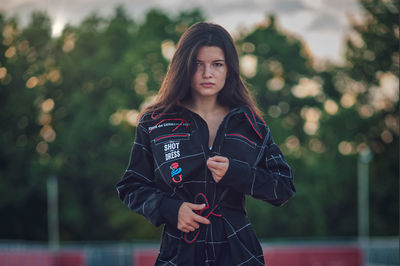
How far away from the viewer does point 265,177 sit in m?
2.82

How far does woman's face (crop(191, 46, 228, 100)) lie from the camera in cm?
293

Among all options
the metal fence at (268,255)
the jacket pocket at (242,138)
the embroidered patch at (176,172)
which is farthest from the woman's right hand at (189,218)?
the metal fence at (268,255)

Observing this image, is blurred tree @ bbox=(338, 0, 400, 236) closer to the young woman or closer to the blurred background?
the blurred background

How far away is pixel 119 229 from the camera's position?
3462 cm

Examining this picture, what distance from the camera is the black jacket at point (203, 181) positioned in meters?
2.73

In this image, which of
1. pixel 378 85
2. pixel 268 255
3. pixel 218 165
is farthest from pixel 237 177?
pixel 378 85

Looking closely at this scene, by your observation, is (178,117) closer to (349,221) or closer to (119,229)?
(119,229)

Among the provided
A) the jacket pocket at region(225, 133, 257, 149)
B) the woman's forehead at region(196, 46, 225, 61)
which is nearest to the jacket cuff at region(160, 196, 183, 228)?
the jacket pocket at region(225, 133, 257, 149)

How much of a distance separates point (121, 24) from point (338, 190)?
650 inches

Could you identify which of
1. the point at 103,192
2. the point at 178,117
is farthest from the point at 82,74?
the point at 178,117

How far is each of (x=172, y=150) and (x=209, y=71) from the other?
421 mm

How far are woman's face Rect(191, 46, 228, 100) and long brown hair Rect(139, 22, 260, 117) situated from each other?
0.9 inches

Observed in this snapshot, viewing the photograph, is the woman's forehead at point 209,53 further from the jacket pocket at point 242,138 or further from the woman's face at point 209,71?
the jacket pocket at point 242,138

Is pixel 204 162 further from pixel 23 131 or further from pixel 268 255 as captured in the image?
pixel 23 131
